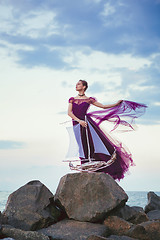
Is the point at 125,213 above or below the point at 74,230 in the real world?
above

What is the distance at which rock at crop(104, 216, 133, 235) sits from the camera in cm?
657

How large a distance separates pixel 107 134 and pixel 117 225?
218 cm

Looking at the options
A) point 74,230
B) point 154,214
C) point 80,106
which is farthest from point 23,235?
point 154,214

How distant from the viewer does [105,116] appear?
26.5 ft

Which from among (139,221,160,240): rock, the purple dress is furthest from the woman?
(139,221,160,240): rock

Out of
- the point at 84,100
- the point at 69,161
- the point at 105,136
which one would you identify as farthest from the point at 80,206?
the point at 84,100

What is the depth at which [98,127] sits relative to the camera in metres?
7.93

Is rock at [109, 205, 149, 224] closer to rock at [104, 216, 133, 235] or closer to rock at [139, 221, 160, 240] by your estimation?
rock at [104, 216, 133, 235]

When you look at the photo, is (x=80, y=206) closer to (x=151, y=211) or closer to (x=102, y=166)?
(x=102, y=166)

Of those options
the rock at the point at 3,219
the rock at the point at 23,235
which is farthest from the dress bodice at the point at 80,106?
the rock at the point at 23,235

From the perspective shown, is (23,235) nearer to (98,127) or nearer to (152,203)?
(98,127)

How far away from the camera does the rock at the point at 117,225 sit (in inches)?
259

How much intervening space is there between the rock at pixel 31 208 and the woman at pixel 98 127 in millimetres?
1164

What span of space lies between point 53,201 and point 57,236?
114cm
